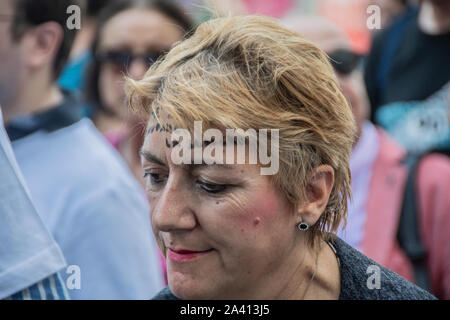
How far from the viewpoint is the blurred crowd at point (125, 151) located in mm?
1986

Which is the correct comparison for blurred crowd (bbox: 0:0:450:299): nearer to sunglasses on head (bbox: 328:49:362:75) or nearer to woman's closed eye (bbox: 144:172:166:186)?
sunglasses on head (bbox: 328:49:362:75)

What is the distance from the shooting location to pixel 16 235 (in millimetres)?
1585

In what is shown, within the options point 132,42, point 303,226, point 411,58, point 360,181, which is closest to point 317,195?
point 303,226

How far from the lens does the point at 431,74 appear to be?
139 inches

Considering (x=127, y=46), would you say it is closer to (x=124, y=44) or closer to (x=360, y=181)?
(x=124, y=44)

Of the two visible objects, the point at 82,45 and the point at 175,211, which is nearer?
the point at 175,211

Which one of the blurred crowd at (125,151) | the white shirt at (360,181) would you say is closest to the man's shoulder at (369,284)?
the blurred crowd at (125,151)

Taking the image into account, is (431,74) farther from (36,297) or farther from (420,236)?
(36,297)

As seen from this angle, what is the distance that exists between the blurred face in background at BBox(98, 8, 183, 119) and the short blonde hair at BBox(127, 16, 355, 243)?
1.65 meters

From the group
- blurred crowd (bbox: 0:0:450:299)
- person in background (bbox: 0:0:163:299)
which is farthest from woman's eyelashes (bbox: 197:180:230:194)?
person in background (bbox: 0:0:163:299)

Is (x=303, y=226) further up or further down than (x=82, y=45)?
further down

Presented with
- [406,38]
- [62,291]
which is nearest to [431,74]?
[406,38]

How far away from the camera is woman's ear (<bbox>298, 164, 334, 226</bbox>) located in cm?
172

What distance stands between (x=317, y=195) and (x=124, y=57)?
2.03 meters
